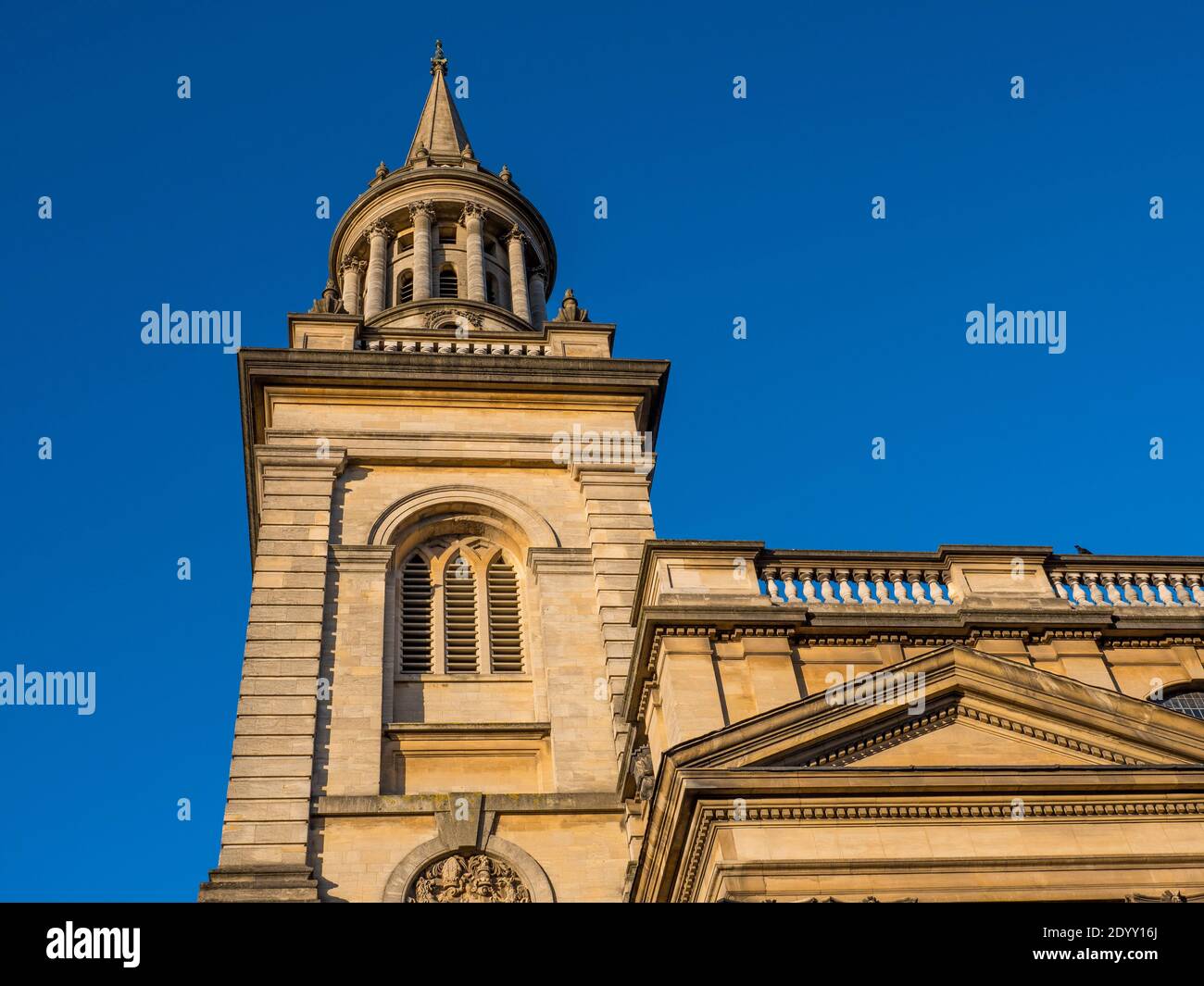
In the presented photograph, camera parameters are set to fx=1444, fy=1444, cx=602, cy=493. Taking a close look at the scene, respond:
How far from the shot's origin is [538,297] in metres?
38.8

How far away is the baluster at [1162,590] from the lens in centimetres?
2172

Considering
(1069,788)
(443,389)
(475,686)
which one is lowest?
(1069,788)

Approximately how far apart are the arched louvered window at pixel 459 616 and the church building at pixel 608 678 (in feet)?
0.21

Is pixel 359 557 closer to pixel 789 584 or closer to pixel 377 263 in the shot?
pixel 789 584

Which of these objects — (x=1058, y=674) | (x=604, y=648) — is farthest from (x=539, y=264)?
(x=1058, y=674)

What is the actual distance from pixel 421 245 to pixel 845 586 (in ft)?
64.7

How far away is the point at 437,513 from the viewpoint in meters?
28.0

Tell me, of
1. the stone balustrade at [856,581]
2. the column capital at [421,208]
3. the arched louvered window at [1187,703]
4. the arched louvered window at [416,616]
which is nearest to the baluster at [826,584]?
the stone balustrade at [856,581]

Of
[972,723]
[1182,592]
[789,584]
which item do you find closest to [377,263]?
[789,584]

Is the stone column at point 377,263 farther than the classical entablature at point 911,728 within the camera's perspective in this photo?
Yes

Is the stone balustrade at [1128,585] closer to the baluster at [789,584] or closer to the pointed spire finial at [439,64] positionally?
the baluster at [789,584]

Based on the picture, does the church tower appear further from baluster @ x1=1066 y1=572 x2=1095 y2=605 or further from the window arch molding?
baluster @ x1=1066 y1=572 x2=1095 y2=605

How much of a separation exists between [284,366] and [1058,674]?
17.0 meters
